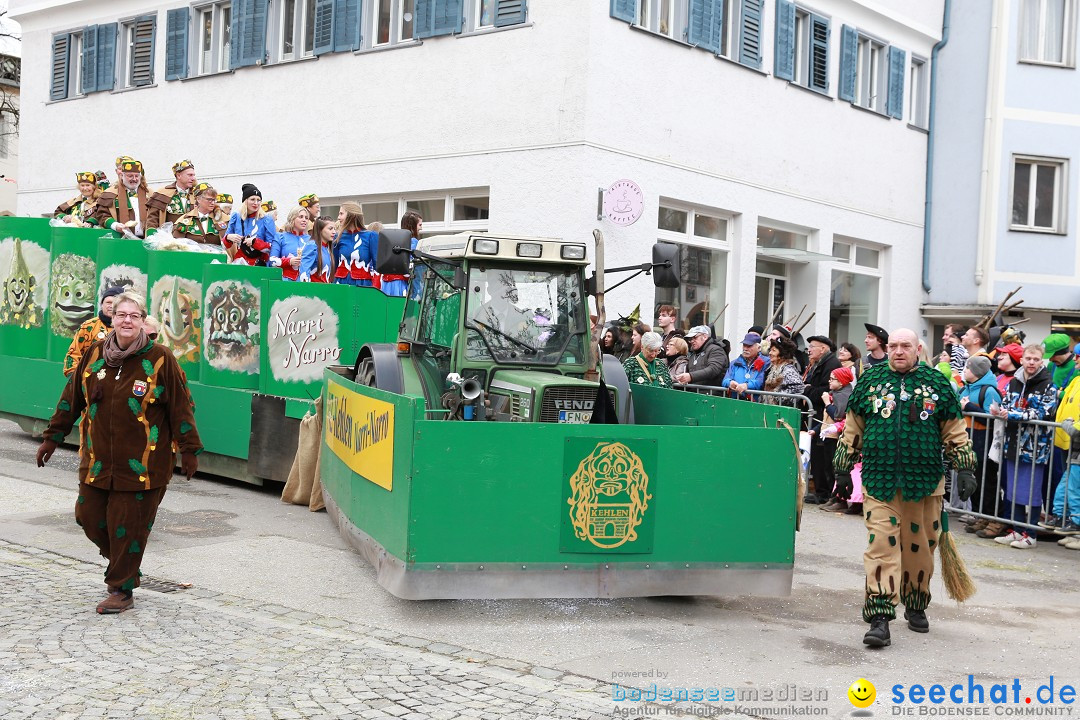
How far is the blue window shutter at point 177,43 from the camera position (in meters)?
21.5

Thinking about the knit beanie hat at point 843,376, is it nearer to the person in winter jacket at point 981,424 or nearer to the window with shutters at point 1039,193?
the person in winter jacket at point 981,424

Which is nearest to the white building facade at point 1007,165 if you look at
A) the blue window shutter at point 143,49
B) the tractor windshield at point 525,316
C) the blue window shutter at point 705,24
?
the blue window shutter at point 705,24

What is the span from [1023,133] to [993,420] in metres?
12.9

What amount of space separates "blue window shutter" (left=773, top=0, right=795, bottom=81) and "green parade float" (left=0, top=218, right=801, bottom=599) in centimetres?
996

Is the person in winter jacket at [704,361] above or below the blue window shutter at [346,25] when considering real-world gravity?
below

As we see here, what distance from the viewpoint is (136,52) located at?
22.5 meters

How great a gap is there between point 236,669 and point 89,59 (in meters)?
20.2

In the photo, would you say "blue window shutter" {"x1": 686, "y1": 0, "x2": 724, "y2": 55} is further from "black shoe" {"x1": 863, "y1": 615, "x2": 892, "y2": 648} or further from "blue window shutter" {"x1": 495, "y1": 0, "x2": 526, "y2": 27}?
"black shoe" {"x1": 863, "y1": 615, "x2": 892, "y2": 648}

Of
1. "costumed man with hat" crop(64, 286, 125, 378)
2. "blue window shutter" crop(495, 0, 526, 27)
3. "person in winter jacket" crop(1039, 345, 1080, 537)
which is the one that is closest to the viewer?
"person in winter jacket" crop(1039, 345, 1080, 537)

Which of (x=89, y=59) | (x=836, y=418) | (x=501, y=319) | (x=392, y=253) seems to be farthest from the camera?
(x=89, y=59)

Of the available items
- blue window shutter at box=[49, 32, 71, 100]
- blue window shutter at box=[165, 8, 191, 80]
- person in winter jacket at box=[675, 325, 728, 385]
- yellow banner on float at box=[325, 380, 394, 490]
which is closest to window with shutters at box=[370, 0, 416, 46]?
blue window shutter at box=[165, 8, 191, 80]

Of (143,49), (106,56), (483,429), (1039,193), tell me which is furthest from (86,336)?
(1039,193)

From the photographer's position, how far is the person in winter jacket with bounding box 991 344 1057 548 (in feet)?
34.5

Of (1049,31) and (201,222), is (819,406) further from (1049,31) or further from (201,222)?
(1049,31)
